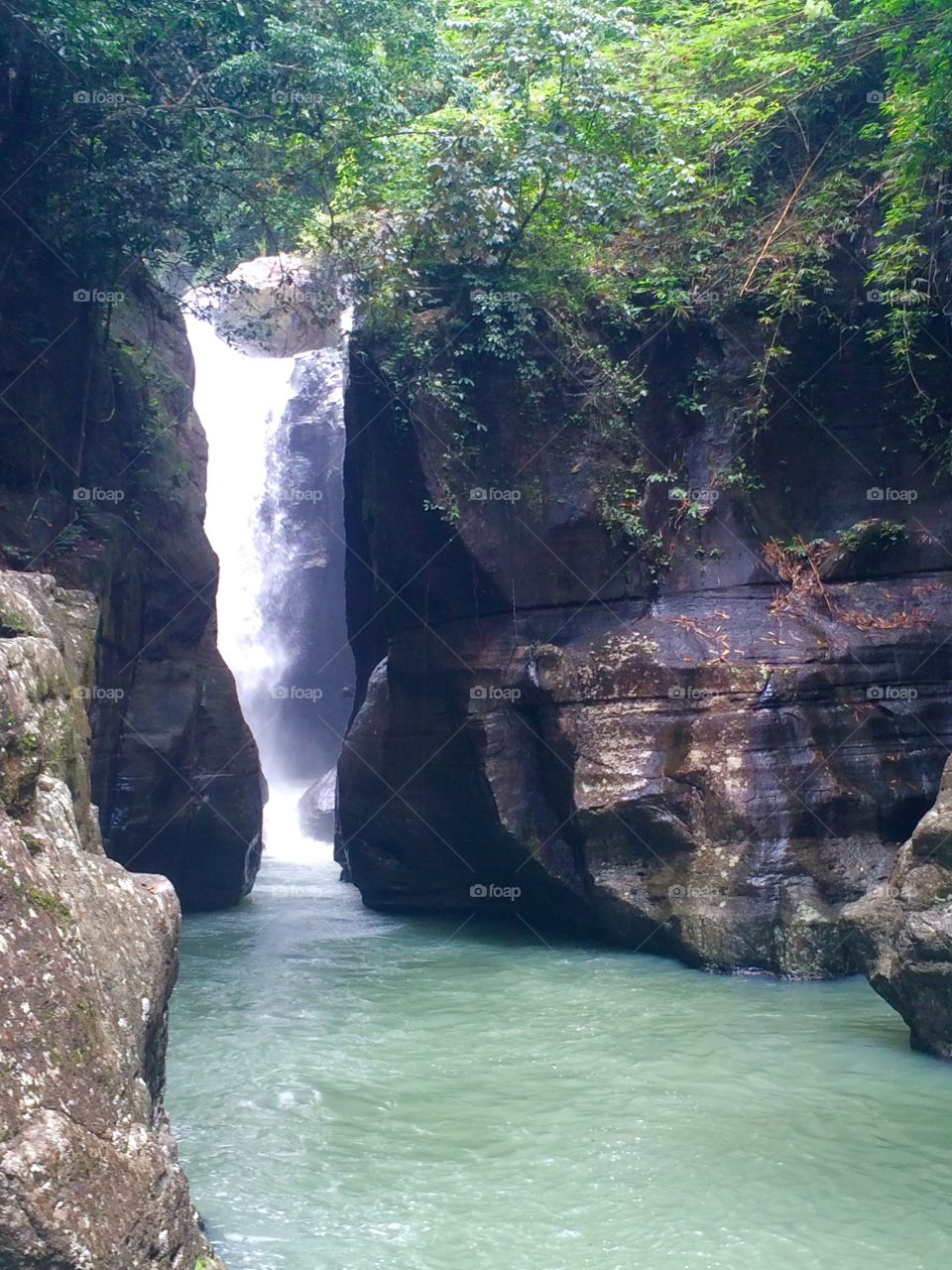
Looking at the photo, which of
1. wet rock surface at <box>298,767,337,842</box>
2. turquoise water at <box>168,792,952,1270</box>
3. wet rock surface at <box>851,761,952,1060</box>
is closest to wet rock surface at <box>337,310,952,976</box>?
turquoise water at <box>168,792,952,1270</box>

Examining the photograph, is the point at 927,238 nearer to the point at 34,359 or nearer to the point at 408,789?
the point at 408,789

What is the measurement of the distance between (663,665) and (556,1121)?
587cm

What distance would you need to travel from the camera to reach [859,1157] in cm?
584

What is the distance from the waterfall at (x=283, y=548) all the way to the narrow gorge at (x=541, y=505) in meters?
10.5

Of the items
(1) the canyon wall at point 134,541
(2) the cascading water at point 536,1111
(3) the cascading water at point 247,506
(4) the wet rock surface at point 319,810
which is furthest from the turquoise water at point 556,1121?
(3) the cascading water at point 247,506

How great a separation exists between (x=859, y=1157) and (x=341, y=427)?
22.8 meters

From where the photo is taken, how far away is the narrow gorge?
9.75 meters

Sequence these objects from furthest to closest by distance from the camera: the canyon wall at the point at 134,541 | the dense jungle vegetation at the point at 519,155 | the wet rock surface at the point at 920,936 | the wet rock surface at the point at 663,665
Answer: the canyon wall at the point at 134,541, the dense jungle vegetation at the point at 519,155, the wet rock surface at the point at 663,665, the wet rock surface at the point at 920,936

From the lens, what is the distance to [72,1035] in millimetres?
3482

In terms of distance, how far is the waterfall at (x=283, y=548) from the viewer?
26.6 m

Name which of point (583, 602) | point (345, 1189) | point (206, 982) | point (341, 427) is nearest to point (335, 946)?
point (206, 982)

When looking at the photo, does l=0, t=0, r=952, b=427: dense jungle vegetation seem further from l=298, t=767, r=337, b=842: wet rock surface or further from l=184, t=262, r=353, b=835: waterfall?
l=298, t=767, r=337, b=842: wet rock surface

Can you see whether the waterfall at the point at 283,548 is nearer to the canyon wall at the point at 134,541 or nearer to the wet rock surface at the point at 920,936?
the canyon wall at the point at 134,541

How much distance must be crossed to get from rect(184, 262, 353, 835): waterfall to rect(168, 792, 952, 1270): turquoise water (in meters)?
17.4
